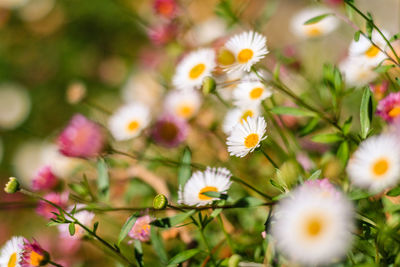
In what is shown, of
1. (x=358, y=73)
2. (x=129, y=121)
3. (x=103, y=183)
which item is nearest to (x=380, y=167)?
(x=358, y=73)

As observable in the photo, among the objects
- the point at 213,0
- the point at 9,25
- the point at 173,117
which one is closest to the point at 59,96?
the point at 9,25

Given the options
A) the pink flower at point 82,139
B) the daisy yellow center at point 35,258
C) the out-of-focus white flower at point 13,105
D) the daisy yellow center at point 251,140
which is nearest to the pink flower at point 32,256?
the daisy yellow center at point 35,258

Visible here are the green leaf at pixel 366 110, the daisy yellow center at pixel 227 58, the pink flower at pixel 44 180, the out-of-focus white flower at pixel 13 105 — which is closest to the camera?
the green leaf at pixel 366 110

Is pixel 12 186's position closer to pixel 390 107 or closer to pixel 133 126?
pixel 133 126

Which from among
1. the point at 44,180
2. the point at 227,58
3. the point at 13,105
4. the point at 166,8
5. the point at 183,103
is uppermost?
the point at 13,105

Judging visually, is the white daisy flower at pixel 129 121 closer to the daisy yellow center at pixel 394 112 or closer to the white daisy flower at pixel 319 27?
the white daisy flower at pixel 319 27

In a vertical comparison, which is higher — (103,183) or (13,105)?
(13,105)
